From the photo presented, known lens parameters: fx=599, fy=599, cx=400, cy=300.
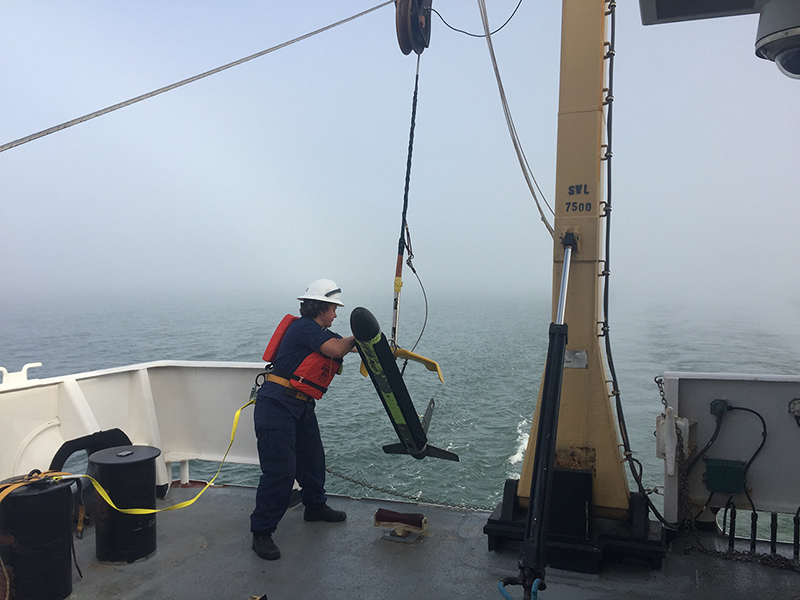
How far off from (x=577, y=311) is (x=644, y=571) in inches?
54.6

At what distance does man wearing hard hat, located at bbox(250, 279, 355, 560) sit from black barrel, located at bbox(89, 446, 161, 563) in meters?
0.59

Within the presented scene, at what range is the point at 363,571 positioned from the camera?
3.18 m

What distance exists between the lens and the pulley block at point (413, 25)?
156 inches

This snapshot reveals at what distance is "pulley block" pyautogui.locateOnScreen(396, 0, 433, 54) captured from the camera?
3961mm

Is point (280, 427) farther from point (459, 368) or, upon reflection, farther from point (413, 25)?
point (459, 368)

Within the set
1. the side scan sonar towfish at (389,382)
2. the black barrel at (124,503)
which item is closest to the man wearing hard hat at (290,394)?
the side scan sonar towfish at (389,382)

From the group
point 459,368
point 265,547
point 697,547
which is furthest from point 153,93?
point 459,368

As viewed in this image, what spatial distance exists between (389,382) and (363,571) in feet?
3.31

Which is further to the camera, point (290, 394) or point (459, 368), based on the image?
point (459, 368)

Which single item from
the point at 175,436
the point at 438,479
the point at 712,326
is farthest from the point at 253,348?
the point at 712,326

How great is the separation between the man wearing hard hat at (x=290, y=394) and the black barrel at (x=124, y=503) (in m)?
0.59

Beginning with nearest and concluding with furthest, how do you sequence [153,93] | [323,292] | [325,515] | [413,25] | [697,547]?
[153,93] < [697,547] < [323,292] < [325,515] < [413,25]

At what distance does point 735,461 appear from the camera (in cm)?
341

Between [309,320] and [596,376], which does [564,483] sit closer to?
[596,376]
